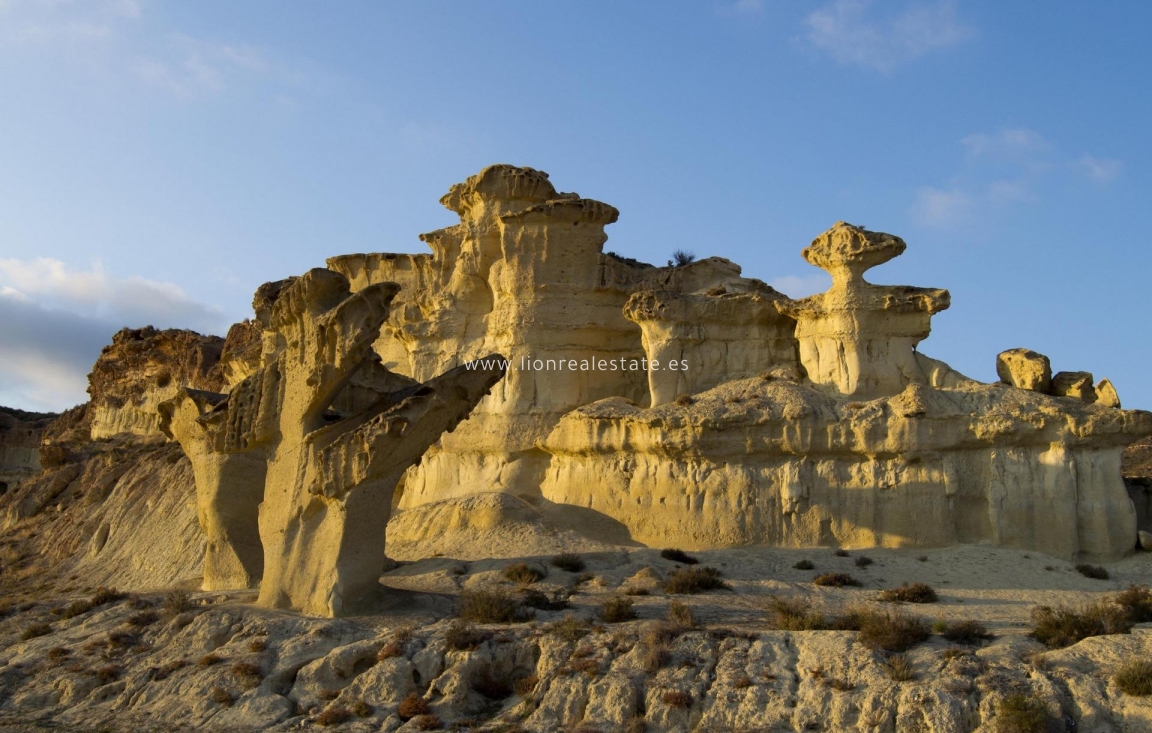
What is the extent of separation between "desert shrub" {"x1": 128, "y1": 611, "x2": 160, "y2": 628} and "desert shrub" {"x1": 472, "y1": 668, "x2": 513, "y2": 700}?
6.39 metres

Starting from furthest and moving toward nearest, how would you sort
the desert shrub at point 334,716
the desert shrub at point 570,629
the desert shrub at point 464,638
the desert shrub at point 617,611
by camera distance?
the desert shrub at point 617,611, the desert shrub at point 570,629, the desert shrub at point 464,638, the desert shrub at point 334,716

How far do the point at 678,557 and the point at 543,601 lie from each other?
13.9 ft

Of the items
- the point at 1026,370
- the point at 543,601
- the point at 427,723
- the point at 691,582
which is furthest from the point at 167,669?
the point at 1026,370

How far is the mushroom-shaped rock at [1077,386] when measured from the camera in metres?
23.1

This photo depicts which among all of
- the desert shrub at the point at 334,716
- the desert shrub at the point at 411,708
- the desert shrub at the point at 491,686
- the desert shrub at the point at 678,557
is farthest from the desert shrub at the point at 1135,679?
the desert shrub at the point at 334,716

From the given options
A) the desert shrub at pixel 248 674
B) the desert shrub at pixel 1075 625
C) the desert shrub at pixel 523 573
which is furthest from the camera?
the desert shrub at pixel 523 573

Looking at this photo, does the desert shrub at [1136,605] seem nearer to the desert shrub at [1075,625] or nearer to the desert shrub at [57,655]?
the desert shrub at [1075,625]

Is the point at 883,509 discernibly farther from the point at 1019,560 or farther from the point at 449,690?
the point at 449,690

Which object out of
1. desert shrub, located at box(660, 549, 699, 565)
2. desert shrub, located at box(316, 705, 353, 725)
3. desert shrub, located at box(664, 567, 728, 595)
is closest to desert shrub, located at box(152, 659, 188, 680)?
desert shrub, located at box(316, 705, 353, 725)

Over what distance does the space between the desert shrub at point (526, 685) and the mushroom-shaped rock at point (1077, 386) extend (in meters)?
15.1

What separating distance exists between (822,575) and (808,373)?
6213 mm

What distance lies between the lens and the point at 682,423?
74.5 ft

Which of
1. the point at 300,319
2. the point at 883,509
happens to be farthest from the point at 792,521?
the point at 300,319

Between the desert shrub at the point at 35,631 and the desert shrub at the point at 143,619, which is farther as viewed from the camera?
the desert shrub at the point at 35,631
